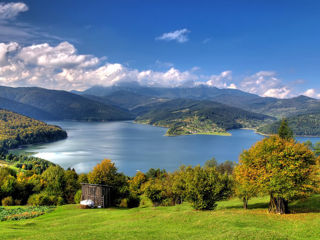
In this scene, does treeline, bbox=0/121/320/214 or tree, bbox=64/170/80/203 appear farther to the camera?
tree, bbox=64/170/80/203

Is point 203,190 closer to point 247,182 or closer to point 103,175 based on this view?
point 247,182

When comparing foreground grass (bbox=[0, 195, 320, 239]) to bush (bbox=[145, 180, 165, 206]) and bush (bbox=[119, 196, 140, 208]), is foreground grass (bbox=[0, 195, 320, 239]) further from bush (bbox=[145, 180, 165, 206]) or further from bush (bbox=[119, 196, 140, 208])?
bush (bbox=[145, 180, 165, 206])

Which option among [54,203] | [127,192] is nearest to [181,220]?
[127,192]

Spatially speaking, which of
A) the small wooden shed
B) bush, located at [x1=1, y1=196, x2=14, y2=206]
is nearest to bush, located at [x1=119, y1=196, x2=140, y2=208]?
the small wooden shed

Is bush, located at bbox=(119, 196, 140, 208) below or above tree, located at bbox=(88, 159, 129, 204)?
below

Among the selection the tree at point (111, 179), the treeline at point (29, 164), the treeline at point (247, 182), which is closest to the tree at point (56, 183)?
the treeline at point (247, 182)

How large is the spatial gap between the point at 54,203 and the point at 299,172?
45.5m

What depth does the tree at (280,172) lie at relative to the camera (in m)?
26.7

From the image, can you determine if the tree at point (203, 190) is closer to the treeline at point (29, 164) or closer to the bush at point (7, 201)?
the bush at point (7, 201)

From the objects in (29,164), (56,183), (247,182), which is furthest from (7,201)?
(29,164)

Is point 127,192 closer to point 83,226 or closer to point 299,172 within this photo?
point 83,226

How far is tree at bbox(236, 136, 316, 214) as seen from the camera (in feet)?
87.5

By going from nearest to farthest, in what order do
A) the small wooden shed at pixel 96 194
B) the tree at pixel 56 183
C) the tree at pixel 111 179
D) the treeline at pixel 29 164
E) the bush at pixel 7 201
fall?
the small wooden shed at pixel 96 194, the bush at pixel 7 201, the tree at pixel 111 179, the tree at pixel 56 183, the treeline at pixel 29 164

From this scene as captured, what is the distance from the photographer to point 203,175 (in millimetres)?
35312
